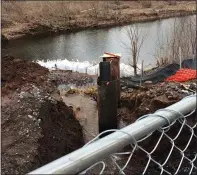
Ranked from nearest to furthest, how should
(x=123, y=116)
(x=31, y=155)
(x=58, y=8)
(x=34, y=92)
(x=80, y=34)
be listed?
1. (x=31, y=155)
2. (x=34, y=92)
3. (x=123, y=116)
4. (x=80, y=34)
5. (x=58, y=8)

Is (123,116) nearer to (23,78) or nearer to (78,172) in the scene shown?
(23,78)

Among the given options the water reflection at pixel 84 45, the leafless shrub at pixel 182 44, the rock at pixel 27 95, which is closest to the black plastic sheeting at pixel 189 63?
the leafless shrub at pixel 182 44

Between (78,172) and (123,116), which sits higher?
(78,172)

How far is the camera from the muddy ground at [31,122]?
177 inches

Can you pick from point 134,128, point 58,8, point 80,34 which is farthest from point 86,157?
point 58,8

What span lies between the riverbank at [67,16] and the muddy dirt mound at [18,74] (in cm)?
1235

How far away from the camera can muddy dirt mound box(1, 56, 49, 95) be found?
5809mm

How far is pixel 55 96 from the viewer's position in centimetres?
640

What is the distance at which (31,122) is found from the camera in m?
5.12

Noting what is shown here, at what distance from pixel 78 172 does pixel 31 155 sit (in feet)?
12.4

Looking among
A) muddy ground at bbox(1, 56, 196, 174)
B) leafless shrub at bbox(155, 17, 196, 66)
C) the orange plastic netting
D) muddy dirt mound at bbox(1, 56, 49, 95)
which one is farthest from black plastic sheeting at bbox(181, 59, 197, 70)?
muddy dirt mound at bbox(1, 56, 49, 95)

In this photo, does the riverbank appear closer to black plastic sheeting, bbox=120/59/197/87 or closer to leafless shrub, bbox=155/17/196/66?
leafless shrub, bbox=155/17/196/66

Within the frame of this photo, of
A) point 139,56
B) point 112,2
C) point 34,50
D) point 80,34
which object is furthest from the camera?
point 112,2

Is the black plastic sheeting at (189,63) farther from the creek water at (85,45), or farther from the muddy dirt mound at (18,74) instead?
the muddy dirt mound at (18,74)
